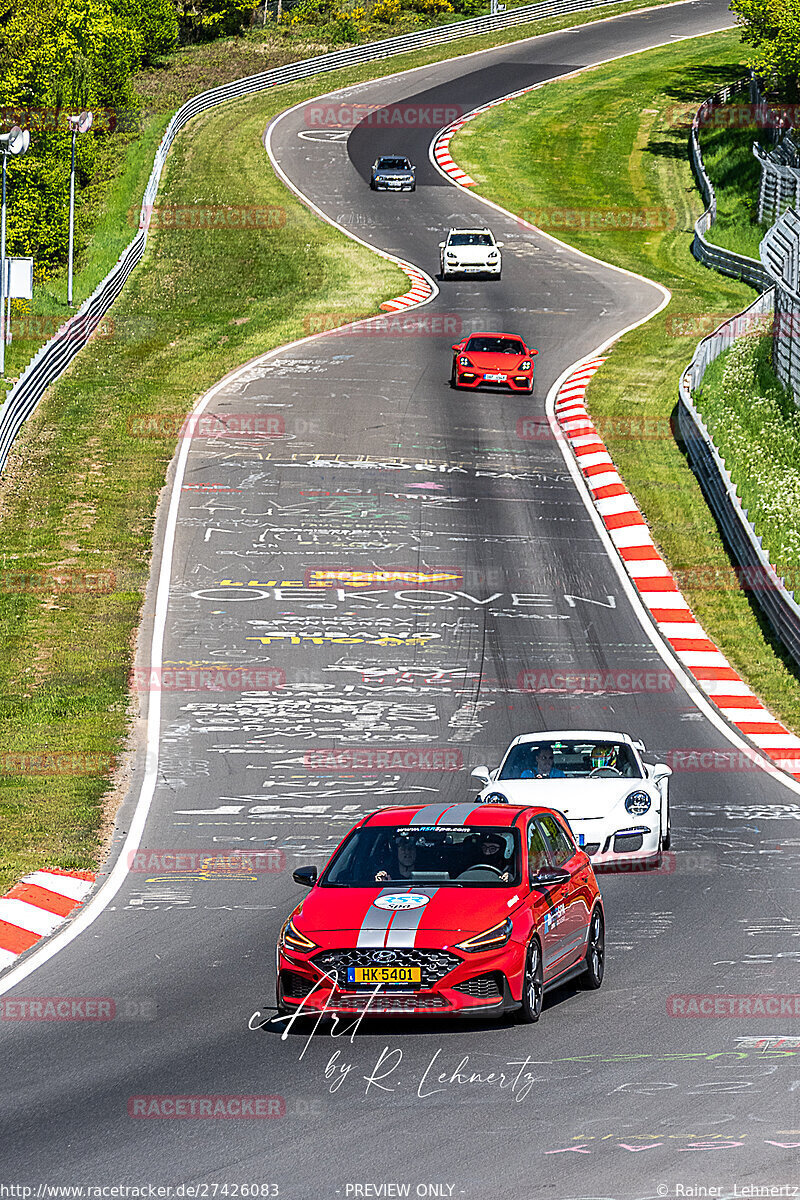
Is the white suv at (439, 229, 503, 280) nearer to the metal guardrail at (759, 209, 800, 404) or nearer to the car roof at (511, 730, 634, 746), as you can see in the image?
the metal guardrail at (759, 209, 800, 404)

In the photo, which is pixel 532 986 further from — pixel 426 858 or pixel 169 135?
pixel 169 135

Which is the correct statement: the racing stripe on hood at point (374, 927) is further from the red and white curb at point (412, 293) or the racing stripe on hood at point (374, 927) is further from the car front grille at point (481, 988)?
the red and white curb at point (412, 293)

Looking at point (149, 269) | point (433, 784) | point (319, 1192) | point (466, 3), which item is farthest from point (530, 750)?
point (466, 3)

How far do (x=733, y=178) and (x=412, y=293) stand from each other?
23.5 metres

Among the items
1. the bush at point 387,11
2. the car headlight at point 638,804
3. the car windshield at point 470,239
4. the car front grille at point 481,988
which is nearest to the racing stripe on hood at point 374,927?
the car front grille at point 481,988

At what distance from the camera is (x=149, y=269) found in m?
58.3

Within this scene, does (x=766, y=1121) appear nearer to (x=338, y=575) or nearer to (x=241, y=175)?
(x=338, y=575)

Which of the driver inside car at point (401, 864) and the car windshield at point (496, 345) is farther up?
the driver inside car at point (401, 864)

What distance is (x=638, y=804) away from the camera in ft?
55.5

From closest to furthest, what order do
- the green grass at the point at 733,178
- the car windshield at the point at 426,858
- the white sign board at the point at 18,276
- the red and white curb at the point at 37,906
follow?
the car windshield at the point at 426,858 → the red and white curb at the point at 37,906 → the white sign board at the point at 18,276 → the green grass at the point at 733,178

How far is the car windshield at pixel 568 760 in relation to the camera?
17.7 meters

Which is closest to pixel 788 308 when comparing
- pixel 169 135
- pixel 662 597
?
pixel 662 597

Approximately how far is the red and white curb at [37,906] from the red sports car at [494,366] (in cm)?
2758

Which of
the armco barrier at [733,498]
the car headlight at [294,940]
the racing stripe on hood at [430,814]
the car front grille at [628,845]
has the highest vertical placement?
the racing stripe on hood at [430,814]
